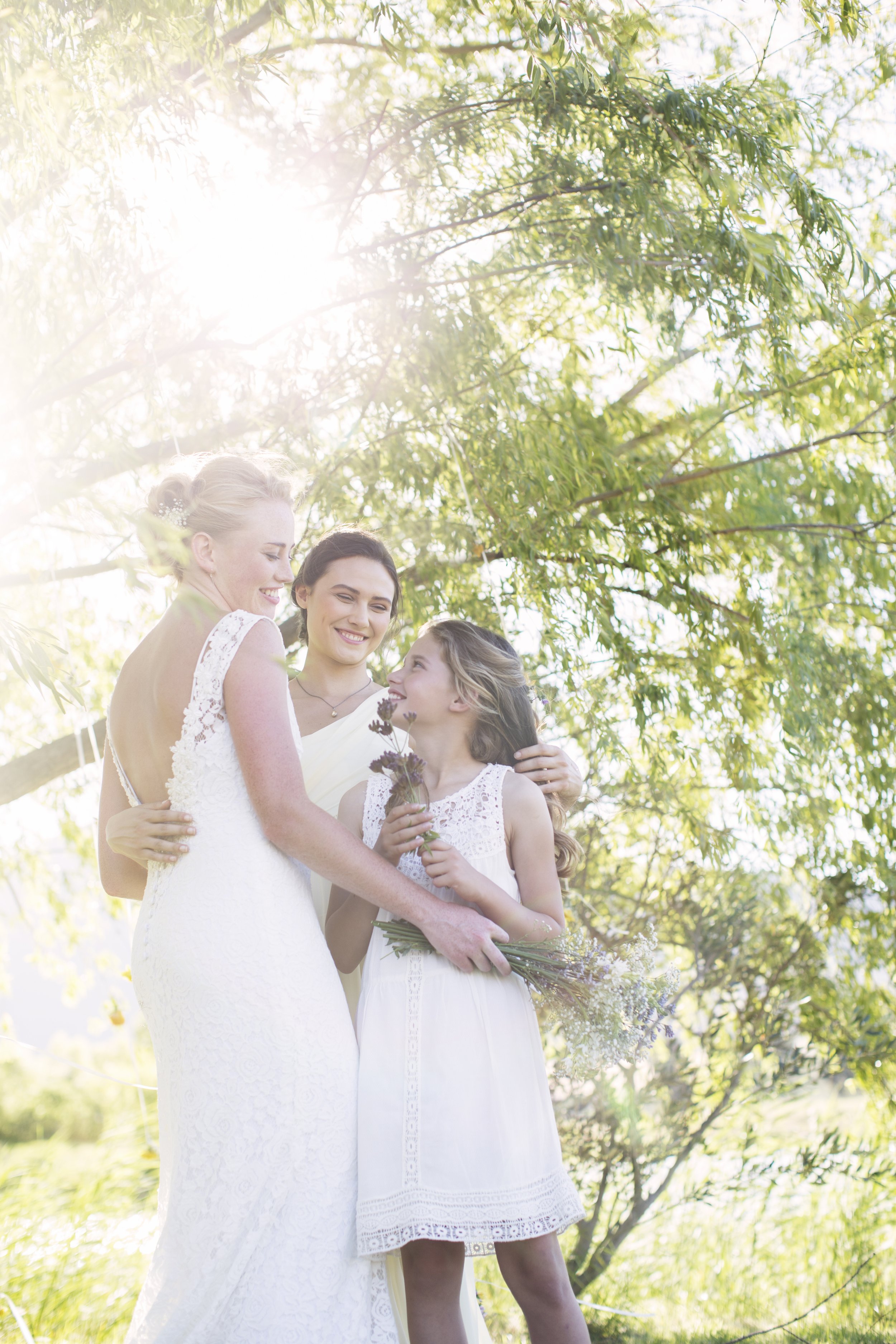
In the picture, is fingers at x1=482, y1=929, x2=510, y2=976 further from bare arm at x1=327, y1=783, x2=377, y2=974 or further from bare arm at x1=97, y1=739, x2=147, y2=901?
bare arm at x1=97, y1=739, x2=147, y2=901

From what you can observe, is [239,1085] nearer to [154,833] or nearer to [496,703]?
[154,833]

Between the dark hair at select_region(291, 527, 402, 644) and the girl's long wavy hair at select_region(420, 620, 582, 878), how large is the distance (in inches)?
17.5

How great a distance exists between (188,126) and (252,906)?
2477 millimetres

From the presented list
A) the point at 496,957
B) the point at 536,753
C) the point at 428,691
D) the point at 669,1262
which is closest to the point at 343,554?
the point at 428,691

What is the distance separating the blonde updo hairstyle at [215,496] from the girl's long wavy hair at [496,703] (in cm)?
52

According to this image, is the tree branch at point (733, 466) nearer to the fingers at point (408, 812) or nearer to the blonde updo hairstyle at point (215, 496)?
the blonde updo hairstyle at point (215, 496)

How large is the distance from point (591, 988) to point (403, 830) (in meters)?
0.45

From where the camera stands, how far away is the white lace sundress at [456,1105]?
1.83 metres

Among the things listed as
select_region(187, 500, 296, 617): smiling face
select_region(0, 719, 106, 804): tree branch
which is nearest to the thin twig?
select_region(0, 719, 106, 804): tree branch

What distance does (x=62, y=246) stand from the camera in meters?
3.08

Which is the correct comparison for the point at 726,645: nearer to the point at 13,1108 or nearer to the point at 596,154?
the point at 596,154

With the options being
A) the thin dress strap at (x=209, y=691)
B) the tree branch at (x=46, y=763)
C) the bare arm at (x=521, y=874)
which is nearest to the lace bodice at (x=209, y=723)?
the thin dress strap at (x=209, y=691)

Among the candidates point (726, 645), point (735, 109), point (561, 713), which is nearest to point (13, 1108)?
point (561, 713)

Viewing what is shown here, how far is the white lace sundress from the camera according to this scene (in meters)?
1.83
